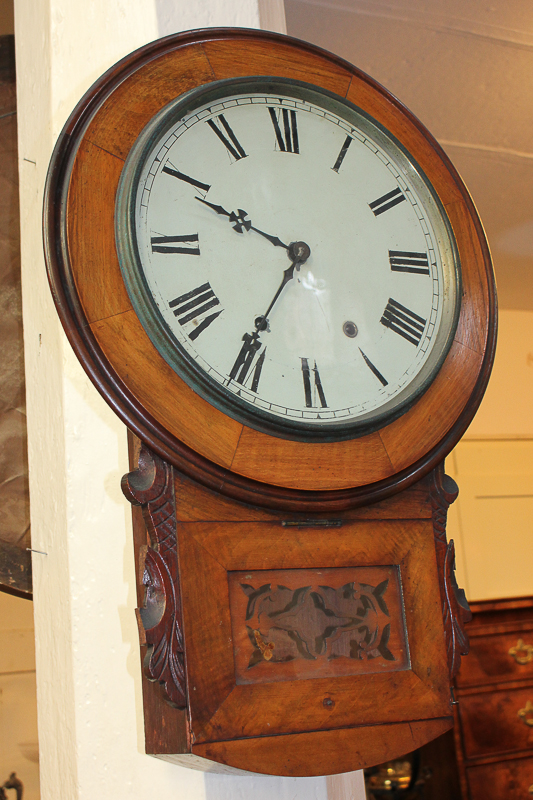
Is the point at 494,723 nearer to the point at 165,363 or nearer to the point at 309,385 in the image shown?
the point at 309,385

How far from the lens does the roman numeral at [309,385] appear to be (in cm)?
78

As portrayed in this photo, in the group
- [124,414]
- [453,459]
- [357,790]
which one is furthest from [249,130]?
[453,459]

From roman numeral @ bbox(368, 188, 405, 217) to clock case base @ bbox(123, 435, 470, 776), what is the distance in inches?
14.3

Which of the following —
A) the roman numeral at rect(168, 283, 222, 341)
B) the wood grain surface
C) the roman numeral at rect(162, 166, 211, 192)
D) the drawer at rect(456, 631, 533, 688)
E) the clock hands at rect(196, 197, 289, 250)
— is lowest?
the wood grain surface

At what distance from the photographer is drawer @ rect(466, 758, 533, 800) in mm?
2777

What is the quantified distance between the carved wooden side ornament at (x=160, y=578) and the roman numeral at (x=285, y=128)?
15.9 inches

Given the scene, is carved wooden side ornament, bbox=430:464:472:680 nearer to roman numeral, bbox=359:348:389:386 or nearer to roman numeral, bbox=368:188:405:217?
roman numeral, bbox=359:348:389:386

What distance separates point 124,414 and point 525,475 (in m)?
3.28

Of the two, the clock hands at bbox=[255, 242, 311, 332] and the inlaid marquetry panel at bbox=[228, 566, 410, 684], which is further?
the clock hands at bbox=[255, 242, 311, 332]

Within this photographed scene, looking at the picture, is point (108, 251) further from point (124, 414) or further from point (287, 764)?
point (287, 764)

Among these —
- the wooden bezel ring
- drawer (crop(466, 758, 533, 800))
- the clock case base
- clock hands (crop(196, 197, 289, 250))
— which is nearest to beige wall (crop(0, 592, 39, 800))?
the clock case base

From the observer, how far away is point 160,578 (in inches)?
26.7

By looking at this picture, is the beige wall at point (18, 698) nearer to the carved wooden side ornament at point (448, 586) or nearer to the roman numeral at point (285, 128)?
the carved wooden side ornament at point (448, 586)

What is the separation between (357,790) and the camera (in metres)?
0.95
